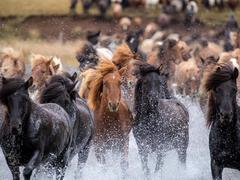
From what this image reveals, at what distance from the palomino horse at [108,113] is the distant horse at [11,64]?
5.32m

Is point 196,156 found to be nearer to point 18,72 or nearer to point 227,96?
point 227,96

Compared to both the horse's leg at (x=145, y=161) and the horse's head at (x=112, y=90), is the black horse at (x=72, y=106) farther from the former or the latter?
the horse's leg at (x=145, y=161)

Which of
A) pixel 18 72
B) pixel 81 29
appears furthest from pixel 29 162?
pixel 81 29

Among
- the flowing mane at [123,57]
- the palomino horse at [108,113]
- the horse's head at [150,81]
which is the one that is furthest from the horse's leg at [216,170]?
the flowing mane at [123,57]

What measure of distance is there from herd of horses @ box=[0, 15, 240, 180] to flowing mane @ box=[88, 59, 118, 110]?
0.04 feet

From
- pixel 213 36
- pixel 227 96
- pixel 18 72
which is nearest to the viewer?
pixel 227 96

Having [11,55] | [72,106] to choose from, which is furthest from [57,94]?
[11,55]

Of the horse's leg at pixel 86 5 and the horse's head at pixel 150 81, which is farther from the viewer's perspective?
the horse's leg at pixel 86 5

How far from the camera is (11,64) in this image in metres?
18.2

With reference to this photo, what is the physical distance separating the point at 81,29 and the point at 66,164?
2680cm

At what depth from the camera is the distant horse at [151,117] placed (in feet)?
39.0

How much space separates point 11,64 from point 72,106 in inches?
288

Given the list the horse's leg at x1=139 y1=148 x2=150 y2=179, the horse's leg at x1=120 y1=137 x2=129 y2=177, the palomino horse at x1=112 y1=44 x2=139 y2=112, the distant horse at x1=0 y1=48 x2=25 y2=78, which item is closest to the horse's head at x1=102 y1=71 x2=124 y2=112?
the horse's leg at x1=120 y1=137 x2=129 y2=177

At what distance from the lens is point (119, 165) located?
1227 centimetres
